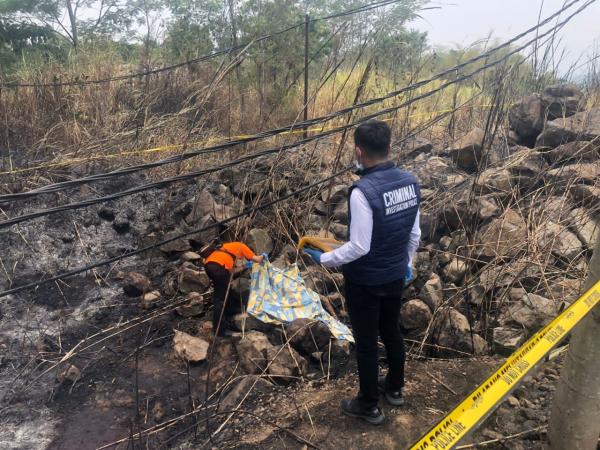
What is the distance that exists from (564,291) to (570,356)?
178 cm

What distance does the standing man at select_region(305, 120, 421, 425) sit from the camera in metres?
2.50

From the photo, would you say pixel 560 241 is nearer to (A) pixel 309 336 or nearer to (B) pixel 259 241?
(A) pixel 309 336

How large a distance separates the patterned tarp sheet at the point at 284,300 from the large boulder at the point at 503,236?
4.71 ft

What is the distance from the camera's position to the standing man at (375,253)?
98.3 inches

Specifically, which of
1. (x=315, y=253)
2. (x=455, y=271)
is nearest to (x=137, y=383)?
(x=315, y=253)

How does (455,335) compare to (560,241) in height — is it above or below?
below

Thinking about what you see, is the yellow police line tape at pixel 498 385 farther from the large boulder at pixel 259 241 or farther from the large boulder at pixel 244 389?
the large boulder at pixel 259 241

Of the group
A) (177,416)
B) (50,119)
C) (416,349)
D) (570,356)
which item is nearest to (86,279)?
(177,416)

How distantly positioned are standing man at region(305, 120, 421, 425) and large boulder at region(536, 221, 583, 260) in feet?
5.99

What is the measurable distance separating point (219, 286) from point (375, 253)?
191cm

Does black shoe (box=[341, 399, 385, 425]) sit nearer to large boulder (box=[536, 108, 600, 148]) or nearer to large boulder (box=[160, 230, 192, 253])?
large boulder (box=[160, 230, 192, 253])

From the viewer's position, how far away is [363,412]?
9.46ft

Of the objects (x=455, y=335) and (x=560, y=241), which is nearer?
(x=455, y=335)

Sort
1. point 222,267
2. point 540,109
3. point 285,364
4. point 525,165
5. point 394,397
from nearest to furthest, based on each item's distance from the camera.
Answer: point 394,397 < point 285,364 < point 222,267 < point 525,165 < point 540,109
